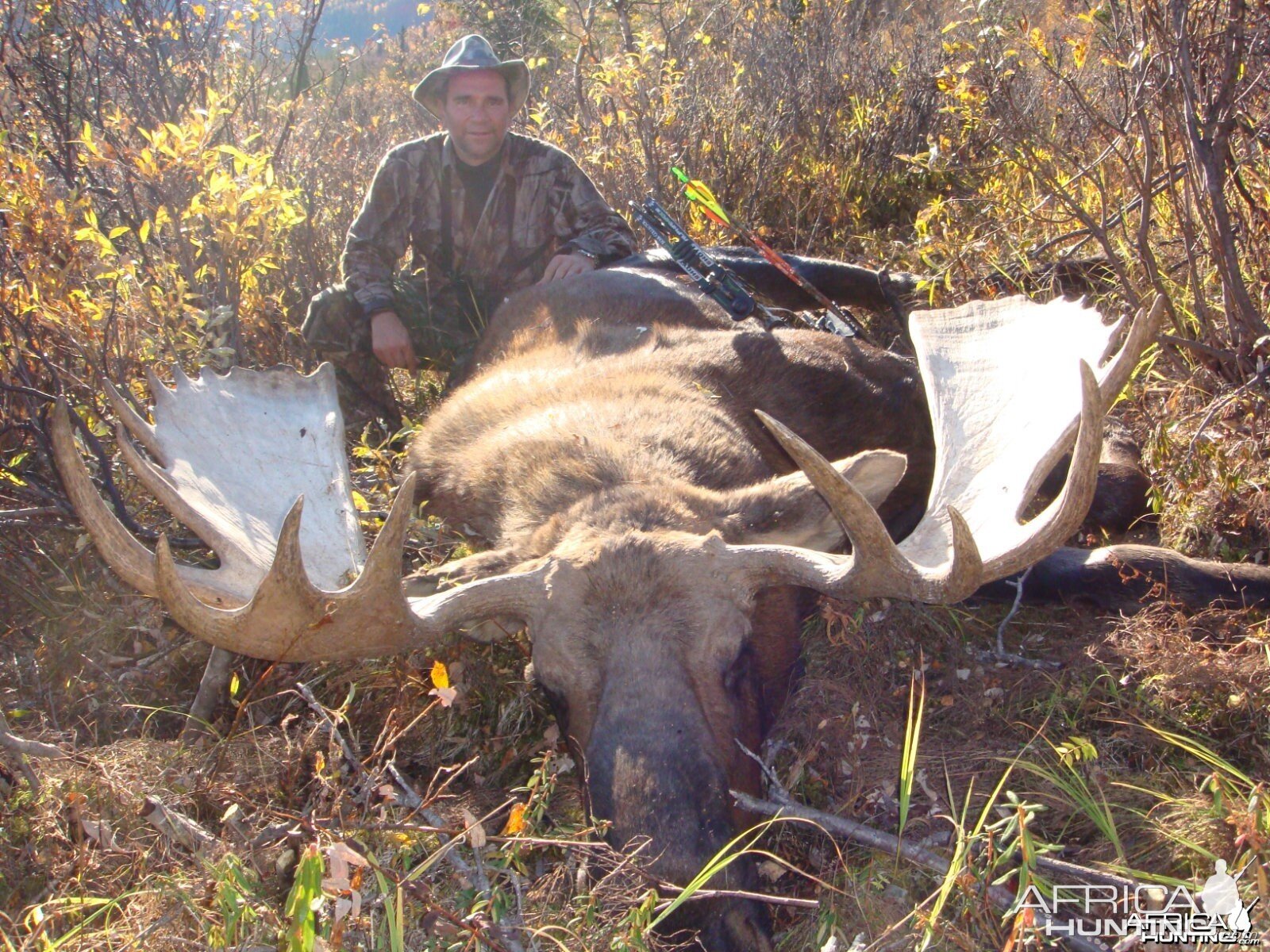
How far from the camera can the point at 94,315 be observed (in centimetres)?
363

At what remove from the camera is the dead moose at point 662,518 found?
93.5 inches

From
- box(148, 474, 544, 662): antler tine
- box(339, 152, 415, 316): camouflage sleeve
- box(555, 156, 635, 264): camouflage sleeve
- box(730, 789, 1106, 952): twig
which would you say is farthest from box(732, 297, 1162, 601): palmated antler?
box(339, 152, 415, 316): camouflage sleeve

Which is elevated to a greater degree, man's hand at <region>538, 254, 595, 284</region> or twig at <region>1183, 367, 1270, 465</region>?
man's hand at <region>538, 254, 595, 284</region>

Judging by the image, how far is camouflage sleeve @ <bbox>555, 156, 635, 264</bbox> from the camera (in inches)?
217

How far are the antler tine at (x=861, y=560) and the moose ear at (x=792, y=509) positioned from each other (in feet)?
0.56

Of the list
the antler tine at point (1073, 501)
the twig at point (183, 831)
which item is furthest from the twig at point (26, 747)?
the antler tine at point (1073, 501)

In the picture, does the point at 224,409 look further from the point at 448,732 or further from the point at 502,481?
the point at 448,732

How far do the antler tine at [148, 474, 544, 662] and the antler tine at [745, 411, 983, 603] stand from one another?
71 cm

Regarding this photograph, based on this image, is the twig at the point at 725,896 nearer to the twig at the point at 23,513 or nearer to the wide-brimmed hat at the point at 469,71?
the twig at the point at 23,513

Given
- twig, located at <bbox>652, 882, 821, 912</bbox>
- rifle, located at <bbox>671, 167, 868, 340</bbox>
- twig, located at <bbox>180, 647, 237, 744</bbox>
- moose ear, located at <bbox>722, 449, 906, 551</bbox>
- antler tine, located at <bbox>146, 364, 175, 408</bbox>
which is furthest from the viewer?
rifle, located at <bbox>671, 167, 868, 340</bbox>

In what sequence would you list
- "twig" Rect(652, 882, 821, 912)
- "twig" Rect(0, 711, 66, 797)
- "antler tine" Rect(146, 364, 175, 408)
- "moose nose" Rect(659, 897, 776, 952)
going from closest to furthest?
"twig" Rect(652, 882, 821, 912) → "moose nose" Rect(659, 897, 776, 952) → "twig" Rect(0, 711, 66, 797) → "antler tine" Rect(146, 364, 175, 408)

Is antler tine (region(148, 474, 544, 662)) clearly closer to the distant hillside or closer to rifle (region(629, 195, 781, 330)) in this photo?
rifle (region(629, 195, 781, 330))

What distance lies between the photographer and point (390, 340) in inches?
202

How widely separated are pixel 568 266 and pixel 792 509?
280 cm
